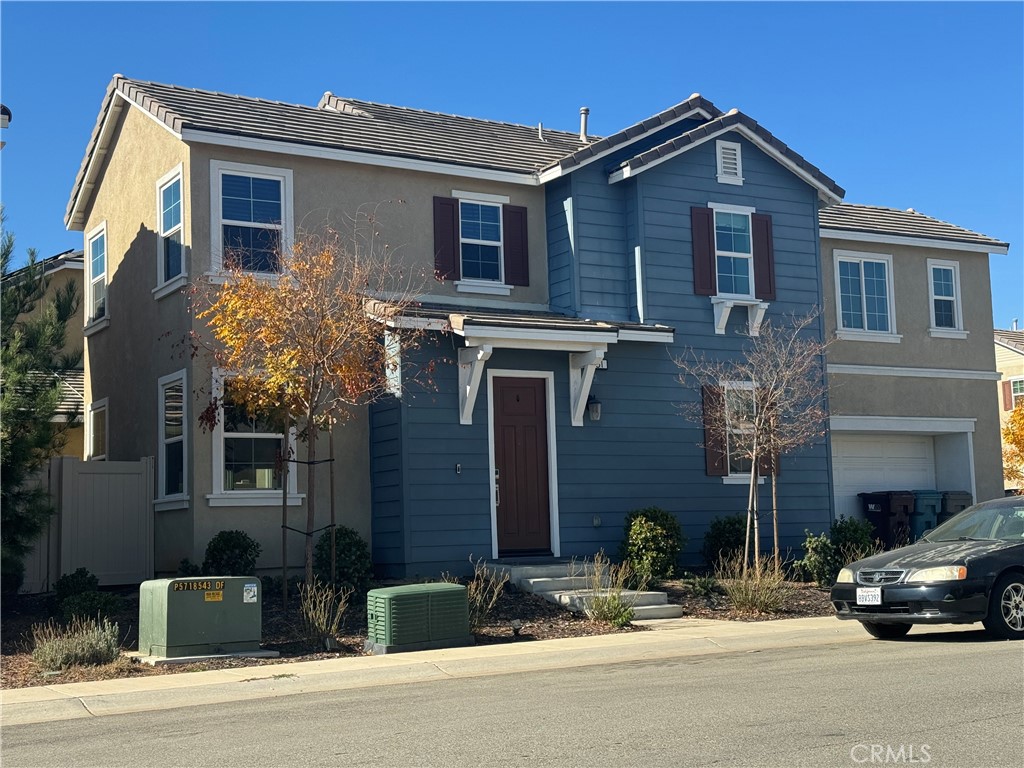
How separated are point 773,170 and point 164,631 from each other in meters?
13.3

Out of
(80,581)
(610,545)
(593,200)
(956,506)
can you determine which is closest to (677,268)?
(593,200)

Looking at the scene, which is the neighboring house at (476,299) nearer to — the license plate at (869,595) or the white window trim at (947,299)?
the white window trim at (947,299)

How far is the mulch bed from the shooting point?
39.4ft

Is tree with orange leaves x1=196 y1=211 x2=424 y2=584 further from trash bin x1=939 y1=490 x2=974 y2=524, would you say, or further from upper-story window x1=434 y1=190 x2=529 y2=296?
trash bin x1=939 y1=490 x2=974 y2=524

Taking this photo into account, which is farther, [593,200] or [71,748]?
[593,200]

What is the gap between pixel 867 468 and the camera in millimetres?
24359

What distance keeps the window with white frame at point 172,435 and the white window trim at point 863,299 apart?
12.6m

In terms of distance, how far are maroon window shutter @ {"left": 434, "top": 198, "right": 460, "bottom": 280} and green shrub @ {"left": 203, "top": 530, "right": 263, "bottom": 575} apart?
535cm

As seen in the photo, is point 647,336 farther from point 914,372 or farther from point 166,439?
point 914,372

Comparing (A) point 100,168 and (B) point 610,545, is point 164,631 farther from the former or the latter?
(A) point 100,168

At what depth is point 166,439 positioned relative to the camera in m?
18.1

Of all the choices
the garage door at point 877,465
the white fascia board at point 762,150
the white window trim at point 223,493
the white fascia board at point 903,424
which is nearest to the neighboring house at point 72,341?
the white window trim at point 223,493

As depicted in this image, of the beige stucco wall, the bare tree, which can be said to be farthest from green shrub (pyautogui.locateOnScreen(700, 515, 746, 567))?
the beige stucco wall

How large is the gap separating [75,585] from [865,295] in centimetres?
1585
